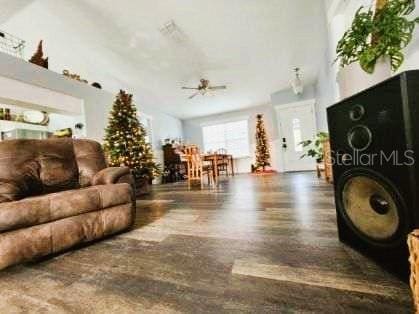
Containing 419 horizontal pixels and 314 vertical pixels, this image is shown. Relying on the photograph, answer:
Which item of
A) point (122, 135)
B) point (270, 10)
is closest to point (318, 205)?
point (270, 10)

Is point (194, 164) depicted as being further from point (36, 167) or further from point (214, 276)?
point (214, 276)

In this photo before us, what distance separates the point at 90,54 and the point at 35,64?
123cm

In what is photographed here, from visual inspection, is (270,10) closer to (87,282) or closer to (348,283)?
(348,283)

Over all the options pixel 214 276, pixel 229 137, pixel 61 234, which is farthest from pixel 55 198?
pixel 229 137

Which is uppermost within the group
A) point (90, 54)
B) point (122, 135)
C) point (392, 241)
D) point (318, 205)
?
point (90, 54)

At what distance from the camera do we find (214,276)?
3.33 feet

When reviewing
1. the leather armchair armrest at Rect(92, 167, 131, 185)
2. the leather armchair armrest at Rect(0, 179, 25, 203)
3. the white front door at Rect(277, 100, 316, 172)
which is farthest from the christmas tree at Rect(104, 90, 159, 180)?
the white front door at Rect(277, 100, 316, 172)

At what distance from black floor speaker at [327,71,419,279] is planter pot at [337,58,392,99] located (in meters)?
0.24

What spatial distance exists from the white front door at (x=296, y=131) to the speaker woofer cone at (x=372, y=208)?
5882 millimetres

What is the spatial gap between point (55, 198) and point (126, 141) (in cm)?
293

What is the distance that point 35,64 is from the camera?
374cm

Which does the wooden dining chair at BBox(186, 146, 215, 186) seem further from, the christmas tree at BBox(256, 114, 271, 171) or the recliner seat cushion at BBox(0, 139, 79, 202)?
the christmas tree at BBox(256, 114, 271, 171)

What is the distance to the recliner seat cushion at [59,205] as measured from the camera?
1267 millimetres

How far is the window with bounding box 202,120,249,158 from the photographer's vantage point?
8.33 metres
